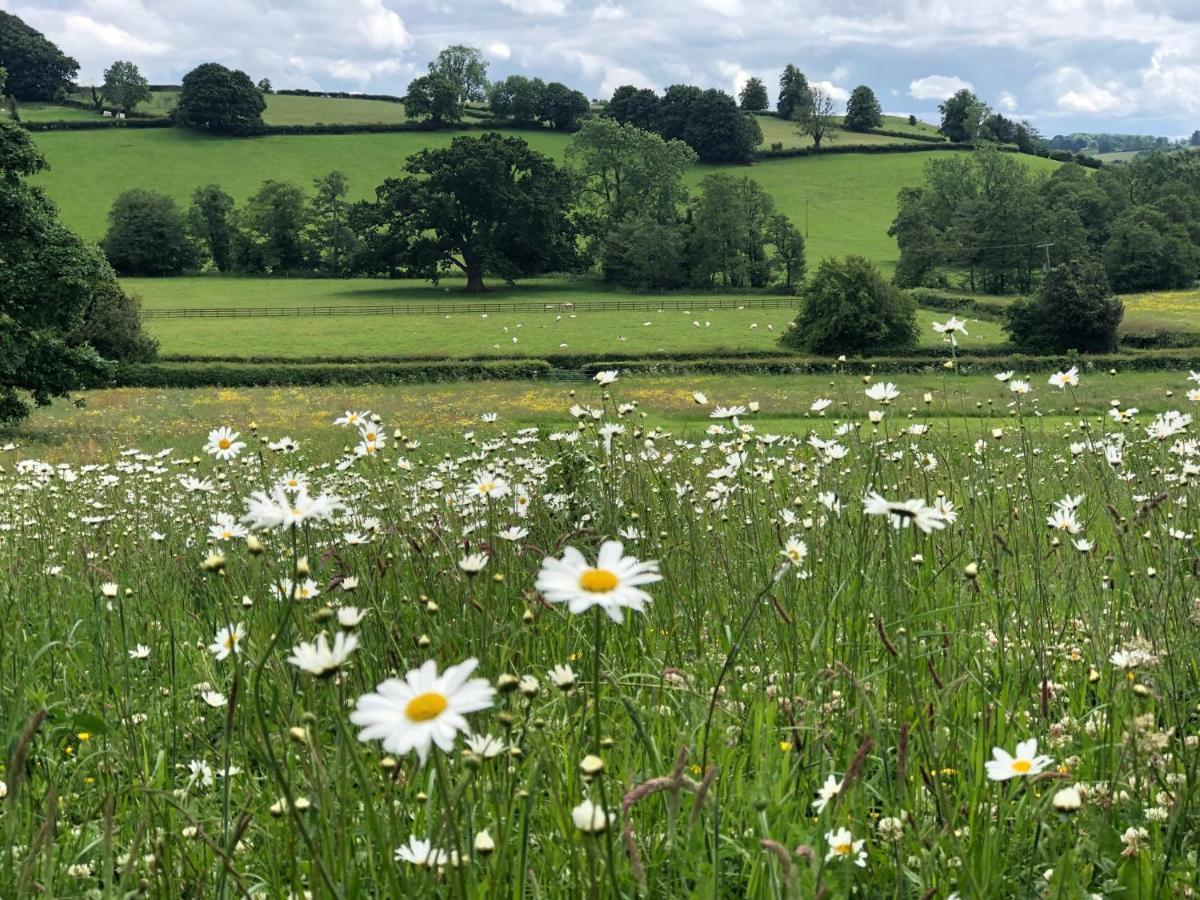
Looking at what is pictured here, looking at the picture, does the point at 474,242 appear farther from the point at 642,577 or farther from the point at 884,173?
the point at 642,577

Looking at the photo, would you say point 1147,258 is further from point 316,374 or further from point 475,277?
point 316,374

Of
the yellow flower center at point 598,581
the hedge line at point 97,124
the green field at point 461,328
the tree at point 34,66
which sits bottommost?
the green field at point 461,328

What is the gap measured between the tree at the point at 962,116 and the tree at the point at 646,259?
193ft

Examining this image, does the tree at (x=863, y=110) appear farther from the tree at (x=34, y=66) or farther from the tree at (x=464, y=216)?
the tree at (x=34, y=66)

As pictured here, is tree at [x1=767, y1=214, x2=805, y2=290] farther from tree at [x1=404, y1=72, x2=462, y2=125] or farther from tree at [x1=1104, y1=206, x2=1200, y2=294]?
tree at [x1=404, y1=72, x2=462, y2=125]

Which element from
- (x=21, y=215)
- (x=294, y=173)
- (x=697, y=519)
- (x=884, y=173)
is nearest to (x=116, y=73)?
(x=294, y=173)

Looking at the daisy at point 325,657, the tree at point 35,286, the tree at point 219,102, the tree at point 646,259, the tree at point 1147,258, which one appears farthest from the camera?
the tree at point 219,102

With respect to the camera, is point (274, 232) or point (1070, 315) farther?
point (274, 232)

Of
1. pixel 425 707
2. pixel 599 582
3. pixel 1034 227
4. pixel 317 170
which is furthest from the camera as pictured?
pixel 317 170

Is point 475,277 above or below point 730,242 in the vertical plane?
below

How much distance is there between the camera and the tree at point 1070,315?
1988 inches

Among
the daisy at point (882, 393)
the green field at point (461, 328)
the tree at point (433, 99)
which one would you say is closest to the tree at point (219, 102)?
the tree at point (433, 99)

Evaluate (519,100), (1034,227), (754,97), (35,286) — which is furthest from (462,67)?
(35,286)

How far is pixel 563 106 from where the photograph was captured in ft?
414
